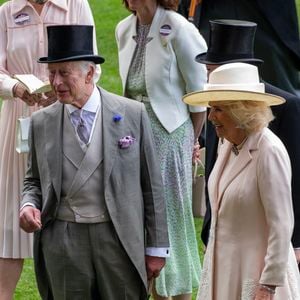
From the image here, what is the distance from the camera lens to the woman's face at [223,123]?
538cm

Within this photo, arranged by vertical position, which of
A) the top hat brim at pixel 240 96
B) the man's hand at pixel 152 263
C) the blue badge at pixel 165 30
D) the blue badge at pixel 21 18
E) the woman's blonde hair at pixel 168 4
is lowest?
the man's hand at pixel 152 263

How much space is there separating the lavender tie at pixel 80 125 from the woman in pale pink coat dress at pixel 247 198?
2.02 ft

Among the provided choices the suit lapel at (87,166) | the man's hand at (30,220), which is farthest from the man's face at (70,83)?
the man's hand at (30,220)

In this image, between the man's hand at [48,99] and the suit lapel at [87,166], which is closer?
the suit lapel at [87,166]

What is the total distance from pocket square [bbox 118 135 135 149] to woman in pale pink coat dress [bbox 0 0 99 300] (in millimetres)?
1179

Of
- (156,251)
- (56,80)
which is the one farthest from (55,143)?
(156,251)

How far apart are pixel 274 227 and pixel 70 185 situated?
1.14 metres

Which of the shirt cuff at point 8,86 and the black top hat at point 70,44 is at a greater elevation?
the black top hat at point 70,44

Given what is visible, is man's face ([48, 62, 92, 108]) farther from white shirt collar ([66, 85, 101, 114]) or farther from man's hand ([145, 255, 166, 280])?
man's hand ([145, 255, 166, 280])

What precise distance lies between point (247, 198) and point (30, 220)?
1104 millimetres

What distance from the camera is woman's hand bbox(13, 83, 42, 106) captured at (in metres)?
6.86

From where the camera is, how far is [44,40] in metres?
6.99

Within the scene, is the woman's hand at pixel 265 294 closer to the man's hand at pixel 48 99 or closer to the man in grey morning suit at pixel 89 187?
the man in grey morning suit at pixel 89 187

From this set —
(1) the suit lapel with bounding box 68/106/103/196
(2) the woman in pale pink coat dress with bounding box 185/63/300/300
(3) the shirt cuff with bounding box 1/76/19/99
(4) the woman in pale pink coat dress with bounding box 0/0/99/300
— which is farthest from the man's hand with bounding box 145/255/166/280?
(3) the shirt cuff with bounding box 1/76/19/99
